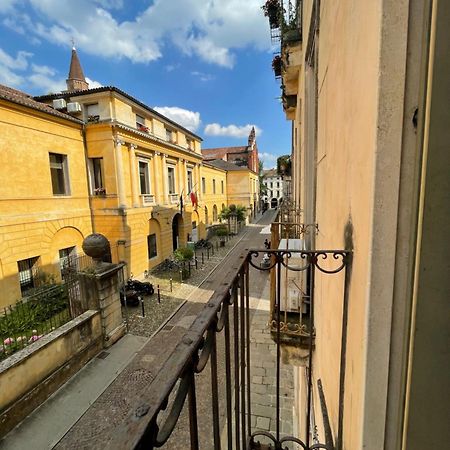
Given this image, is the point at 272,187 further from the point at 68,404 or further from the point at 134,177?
the point at 68,404

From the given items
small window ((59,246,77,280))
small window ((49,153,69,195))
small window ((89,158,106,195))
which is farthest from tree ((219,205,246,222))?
small window ((49,153,69,195))

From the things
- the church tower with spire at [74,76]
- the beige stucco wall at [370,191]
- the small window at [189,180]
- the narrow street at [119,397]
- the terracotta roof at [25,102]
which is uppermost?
the church tower with spire at [74,76]

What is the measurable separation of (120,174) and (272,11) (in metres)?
9.59

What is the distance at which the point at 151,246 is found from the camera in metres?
16.1

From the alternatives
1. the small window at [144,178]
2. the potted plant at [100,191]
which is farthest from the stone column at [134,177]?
the potted plant at [100,191]

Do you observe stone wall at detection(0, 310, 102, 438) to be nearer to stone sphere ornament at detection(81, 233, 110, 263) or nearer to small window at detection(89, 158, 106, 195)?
stone sphere ornament at detection(81, 233, 110, 263)

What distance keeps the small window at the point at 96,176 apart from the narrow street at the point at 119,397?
793 centimetres

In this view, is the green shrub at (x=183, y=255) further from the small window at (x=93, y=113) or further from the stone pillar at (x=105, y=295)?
the small window at (x=93, y=113)

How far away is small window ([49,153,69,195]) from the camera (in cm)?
1162

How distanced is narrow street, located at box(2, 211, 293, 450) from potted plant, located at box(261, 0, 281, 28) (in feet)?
20.1

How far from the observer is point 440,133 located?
0.90m

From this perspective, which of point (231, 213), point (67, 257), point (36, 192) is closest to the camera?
point (36, 192)

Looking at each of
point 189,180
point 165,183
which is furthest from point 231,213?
point 165,183

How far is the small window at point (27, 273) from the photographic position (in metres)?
10.1
